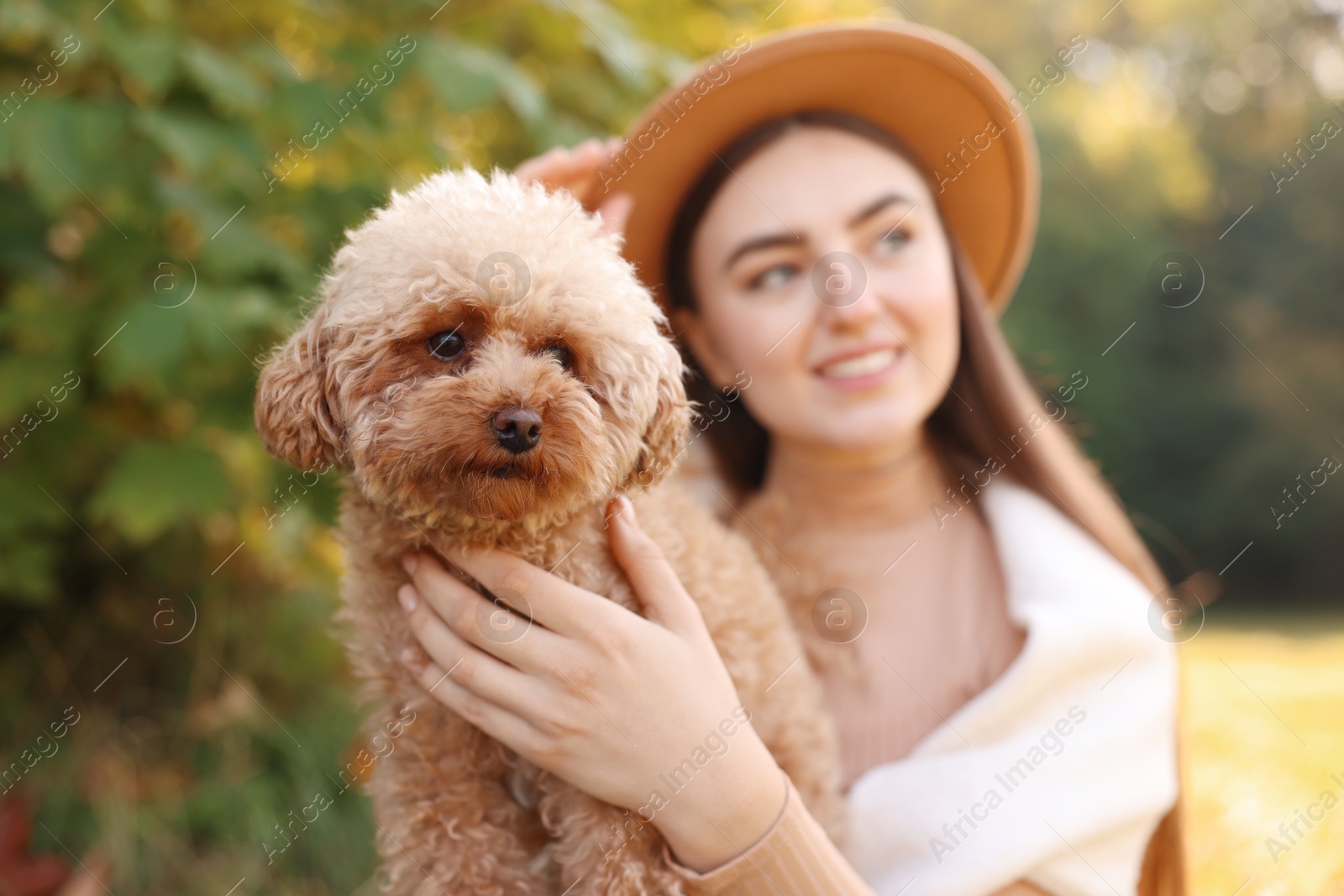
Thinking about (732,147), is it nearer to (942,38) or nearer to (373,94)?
(942,38)

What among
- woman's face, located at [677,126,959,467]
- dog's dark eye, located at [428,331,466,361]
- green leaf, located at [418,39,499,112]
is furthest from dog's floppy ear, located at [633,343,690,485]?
green leaf, located at [418,39,499,112]

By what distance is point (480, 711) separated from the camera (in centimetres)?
193

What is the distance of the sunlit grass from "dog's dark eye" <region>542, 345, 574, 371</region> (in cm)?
180

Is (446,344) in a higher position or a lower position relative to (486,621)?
higher

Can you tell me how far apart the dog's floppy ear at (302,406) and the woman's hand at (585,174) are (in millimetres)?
854

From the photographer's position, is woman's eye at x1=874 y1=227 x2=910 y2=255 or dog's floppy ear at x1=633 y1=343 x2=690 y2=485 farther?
woman's eye at x1=874 y1=227 x2=910 y2=255

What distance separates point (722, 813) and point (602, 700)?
1.04ft

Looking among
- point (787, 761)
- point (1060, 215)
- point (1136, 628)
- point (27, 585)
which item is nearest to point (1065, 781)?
point (1136, 628)

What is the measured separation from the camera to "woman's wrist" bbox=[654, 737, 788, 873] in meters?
1.88

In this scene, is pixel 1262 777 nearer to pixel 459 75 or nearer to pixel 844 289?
pixel 844 289

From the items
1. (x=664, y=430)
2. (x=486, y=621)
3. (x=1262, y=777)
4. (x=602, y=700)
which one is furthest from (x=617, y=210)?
(x=1262, y=777)

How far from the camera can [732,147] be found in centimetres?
264

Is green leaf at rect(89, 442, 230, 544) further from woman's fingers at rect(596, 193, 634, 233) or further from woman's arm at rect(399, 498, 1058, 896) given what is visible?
woman's fingers at rect(596, 193, 634, 233)

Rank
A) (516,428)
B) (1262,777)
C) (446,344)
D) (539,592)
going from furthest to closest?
(1262,777) → (539,592) → (446,344) → (516,428)
